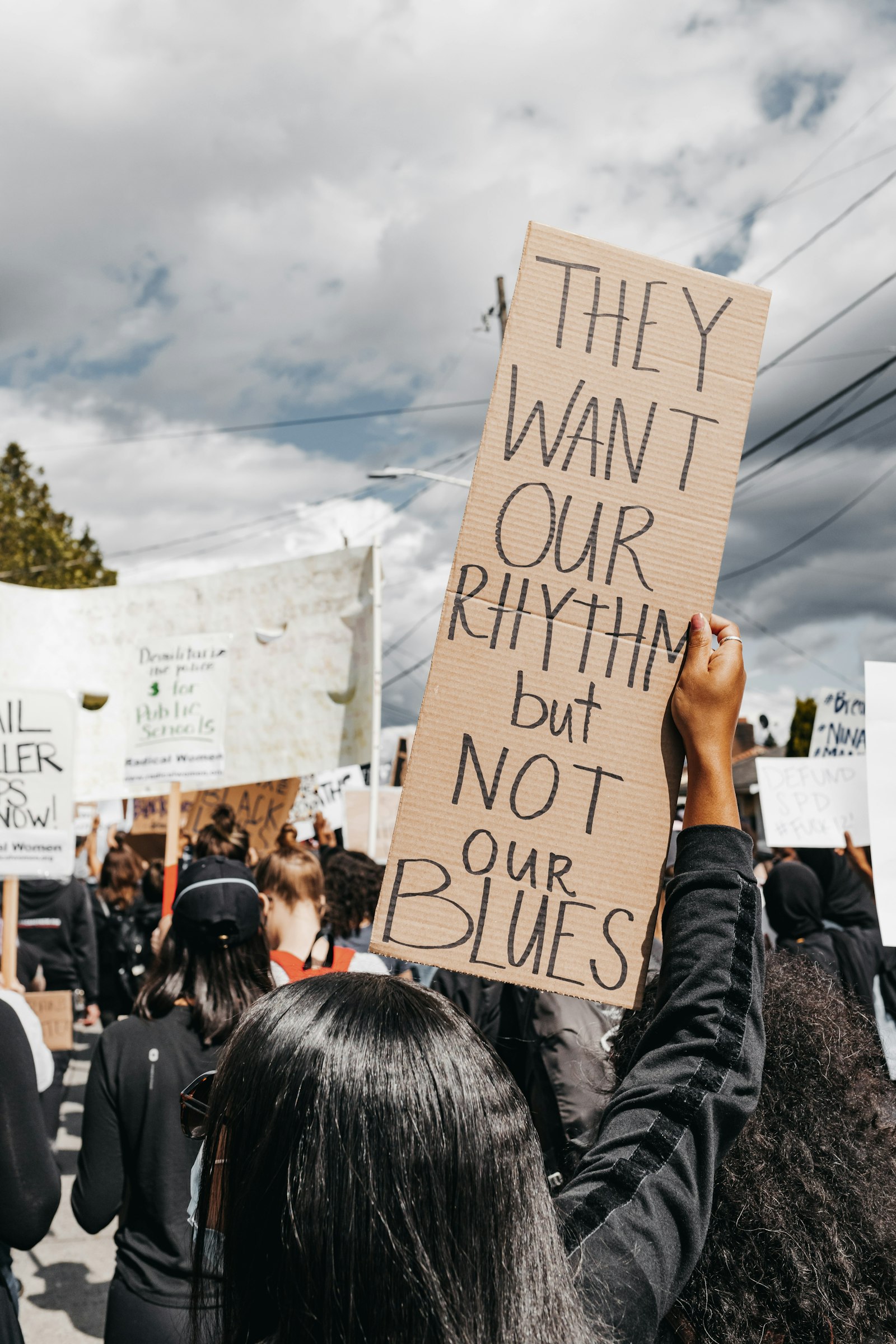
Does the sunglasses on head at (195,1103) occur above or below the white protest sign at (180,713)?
above

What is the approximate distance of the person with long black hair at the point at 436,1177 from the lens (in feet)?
2.92

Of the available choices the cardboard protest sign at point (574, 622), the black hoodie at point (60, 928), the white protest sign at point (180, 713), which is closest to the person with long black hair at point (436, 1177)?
the cardboard protest sign at point (574, 622)

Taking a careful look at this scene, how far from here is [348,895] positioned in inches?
193

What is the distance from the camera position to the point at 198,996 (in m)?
2.55

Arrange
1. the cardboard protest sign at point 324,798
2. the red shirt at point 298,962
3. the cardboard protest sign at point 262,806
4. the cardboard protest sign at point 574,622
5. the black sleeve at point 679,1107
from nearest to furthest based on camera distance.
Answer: the black sleeve at point 679,1107 → the cardboard protest sign at point 574,622 → the red shirt at point 298,962 → the cardboard protest sign at point 262,806 → the cardboard protest sign at point 324,798

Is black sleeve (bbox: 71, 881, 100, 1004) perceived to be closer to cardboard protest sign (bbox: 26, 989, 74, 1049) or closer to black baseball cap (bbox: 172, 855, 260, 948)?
cardboard protest sign (bbox: 26, 989, 74, 1049)

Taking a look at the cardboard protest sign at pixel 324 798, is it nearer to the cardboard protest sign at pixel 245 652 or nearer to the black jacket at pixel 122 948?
the black jacket at pixel 122 948

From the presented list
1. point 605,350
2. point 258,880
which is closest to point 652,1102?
Answer: point 605,350

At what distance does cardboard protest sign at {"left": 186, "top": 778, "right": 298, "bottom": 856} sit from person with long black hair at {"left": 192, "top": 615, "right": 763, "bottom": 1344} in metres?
6.26

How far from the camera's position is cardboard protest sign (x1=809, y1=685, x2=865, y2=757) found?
5535 millimetres

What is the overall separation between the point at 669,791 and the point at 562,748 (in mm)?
165

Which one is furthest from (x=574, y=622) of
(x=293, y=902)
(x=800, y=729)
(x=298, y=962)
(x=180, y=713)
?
(x=800, y=729)

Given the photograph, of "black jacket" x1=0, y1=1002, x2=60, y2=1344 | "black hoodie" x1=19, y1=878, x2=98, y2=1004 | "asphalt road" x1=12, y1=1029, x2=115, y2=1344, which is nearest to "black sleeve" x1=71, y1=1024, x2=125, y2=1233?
"black jacket" x1=0, y1=1002, x2=60, y2=1344

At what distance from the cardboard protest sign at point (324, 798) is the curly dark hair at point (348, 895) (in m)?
3.59
